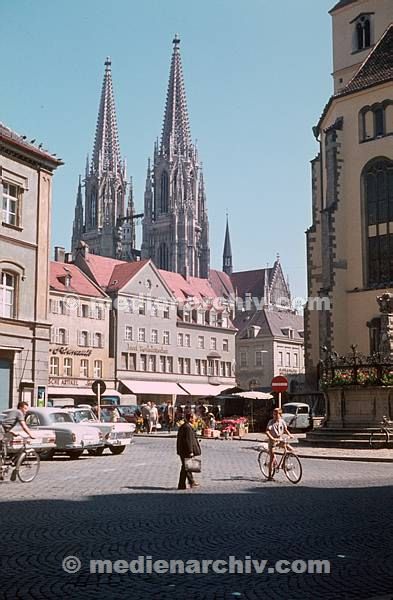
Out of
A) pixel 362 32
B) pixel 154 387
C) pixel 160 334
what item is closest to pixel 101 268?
pixel 160 334

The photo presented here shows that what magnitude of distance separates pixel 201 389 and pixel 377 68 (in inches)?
1595

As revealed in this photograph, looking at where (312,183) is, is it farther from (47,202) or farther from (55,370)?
(55,370)

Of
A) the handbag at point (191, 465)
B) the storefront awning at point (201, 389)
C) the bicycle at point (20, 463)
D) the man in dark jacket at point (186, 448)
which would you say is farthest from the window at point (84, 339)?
the handbag at point (191, 465)

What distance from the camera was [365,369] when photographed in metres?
27.0

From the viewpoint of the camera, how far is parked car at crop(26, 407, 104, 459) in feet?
72.6

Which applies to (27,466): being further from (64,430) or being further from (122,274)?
(122,274)

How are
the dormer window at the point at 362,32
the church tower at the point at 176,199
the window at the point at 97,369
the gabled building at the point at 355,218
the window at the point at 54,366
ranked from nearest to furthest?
the gabled building at the point at 355,218 → the dormer window at the point at 362,32 → the window at the point at 54,366 → the window at the point at 97,369 → the church tower at the point at 176,199

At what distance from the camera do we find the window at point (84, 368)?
6325 centimetres

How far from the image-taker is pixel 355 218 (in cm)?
4194

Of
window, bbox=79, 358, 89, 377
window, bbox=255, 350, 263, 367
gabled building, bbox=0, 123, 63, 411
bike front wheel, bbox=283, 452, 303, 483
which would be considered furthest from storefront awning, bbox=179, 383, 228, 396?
bike front wheel, bbox=283, 452, 303, 483

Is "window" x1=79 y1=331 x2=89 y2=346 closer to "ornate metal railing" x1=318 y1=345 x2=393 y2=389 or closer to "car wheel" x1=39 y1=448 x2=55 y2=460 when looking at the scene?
"ornate metal railing" x1=318 y1=345 x2=393 y2=389

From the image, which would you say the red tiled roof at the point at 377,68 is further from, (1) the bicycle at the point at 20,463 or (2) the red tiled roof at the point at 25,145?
(1) the bicycle at the point at 20,463

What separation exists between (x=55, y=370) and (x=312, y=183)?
82.9 ft

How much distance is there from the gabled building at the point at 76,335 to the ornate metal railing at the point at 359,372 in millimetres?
34872
